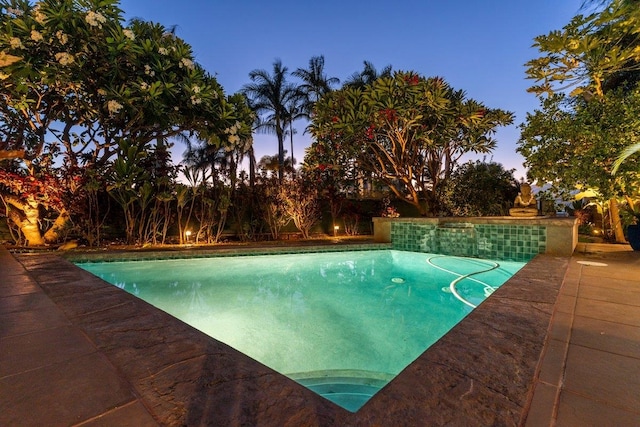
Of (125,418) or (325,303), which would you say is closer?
(125,418)

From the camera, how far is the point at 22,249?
6352 mm

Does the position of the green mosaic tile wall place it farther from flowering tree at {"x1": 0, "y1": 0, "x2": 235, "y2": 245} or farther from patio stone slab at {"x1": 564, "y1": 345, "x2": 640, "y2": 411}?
flowering tree at {"x1": 0, "y1": 0, "x2": 235, "y2": 245}

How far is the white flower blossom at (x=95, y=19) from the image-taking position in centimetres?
547

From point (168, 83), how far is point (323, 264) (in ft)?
16.5

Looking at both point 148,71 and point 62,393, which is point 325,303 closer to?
point 62,393

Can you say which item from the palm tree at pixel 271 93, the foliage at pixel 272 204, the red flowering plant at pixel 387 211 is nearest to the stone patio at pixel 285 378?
the foliage at pixel 272 204

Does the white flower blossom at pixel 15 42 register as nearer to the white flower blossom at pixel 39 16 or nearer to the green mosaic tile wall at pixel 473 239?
the white flower blossom at pixel 39 16

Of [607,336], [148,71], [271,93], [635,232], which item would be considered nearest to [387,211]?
[635,232]

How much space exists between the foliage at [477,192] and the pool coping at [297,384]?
10.1 m

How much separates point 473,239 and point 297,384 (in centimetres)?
599

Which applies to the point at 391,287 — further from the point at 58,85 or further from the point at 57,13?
the point at 58,85

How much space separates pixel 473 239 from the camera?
633 cm

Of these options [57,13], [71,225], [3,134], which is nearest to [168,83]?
[57,13]

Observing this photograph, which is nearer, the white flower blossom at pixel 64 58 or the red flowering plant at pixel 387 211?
the white flower blossom at pixel 64 58
